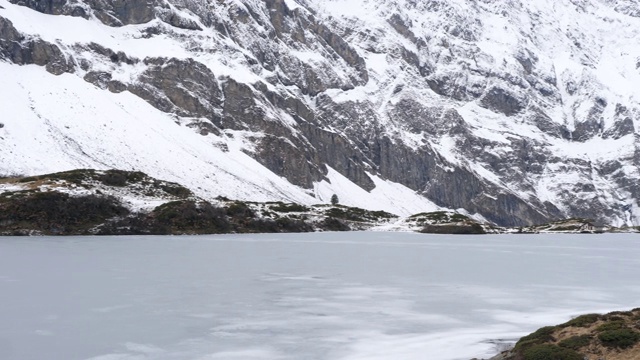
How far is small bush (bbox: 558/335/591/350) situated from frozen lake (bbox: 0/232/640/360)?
2.48m

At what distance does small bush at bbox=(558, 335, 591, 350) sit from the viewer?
18827 millimetres

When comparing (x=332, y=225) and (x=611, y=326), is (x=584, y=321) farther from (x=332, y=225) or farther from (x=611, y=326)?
(x=332, y=225)

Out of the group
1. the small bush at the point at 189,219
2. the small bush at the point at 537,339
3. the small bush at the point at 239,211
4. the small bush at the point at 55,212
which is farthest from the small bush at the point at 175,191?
the small bush at the point at 537,339

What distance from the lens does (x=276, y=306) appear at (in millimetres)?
28125

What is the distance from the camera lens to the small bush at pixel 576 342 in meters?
18.8

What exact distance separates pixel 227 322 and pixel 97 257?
Answer: 93.1ft

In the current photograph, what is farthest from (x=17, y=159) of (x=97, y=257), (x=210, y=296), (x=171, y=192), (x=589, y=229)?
(x=589, y=229)

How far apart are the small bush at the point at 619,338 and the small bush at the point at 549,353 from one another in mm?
1264

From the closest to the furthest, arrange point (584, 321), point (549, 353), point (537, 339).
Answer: point (549, 353) < point (537, 339) < point (584, 321)

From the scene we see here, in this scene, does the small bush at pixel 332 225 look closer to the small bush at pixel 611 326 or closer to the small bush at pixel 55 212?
the small bush at pixel 55 212

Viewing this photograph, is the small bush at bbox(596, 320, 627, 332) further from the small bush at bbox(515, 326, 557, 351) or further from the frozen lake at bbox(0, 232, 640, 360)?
the frozen lake at bbox(0, 232, 640, 360)

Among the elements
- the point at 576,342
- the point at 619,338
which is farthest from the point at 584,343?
the point at 619,338

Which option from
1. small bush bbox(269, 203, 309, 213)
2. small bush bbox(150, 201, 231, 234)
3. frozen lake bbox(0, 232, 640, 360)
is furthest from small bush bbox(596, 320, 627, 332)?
small bush bbox(269, 203, 309, 213)

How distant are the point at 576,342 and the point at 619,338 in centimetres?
120
